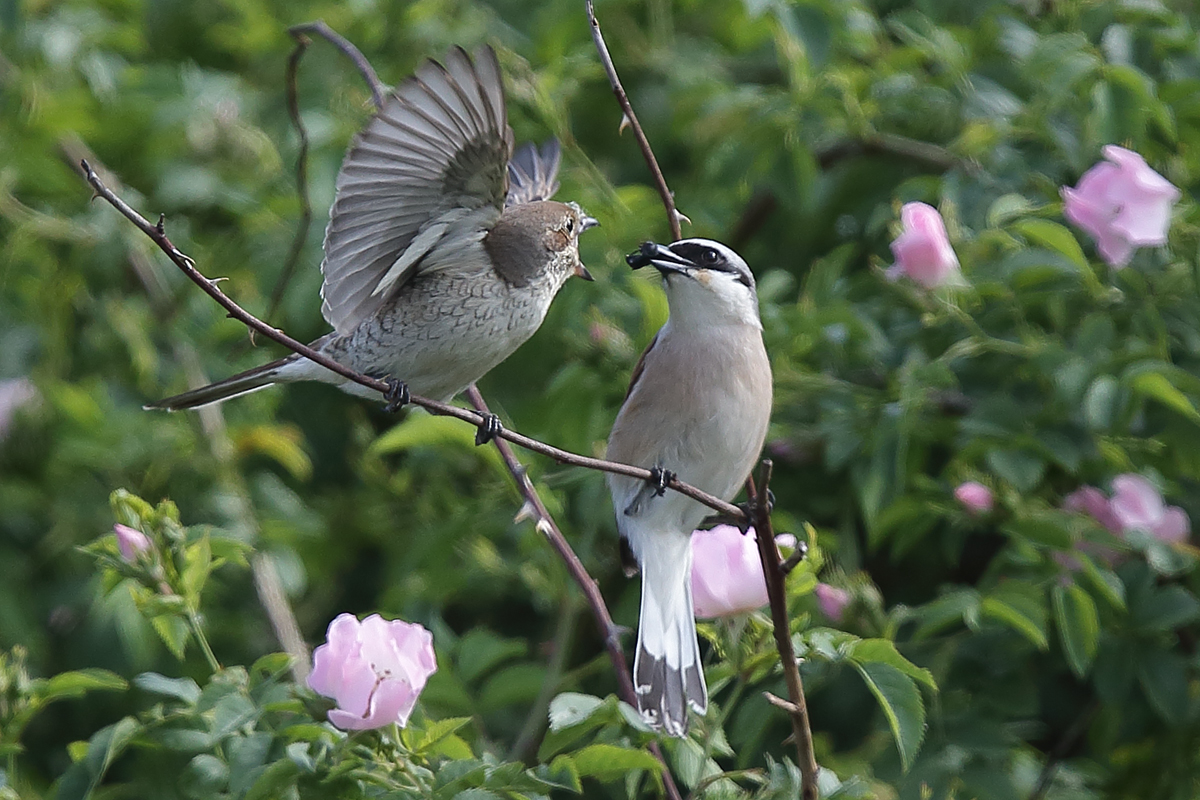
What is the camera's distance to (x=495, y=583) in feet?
10.9

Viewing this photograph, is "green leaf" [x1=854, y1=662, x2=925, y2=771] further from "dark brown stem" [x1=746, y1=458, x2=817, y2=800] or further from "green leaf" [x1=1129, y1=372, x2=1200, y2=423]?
"green leaf" [x1=1129, y1=372, x2=1200, y2=423]

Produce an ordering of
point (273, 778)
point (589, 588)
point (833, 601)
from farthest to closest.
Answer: point (833, 601) < point (589, 588) < point (273, 778)

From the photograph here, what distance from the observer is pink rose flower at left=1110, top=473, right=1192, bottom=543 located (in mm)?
2664

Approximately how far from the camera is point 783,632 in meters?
1.79

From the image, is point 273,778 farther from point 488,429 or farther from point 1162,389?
point 1162,389

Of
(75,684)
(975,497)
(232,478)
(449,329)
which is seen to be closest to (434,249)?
(449,329)

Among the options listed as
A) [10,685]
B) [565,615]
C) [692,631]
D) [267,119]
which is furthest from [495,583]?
[267,119]

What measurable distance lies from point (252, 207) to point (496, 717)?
1.64 metres

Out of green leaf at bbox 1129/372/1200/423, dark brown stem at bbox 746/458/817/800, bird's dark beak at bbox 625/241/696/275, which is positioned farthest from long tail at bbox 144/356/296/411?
green leaf at bbox 1129/372/1200/423

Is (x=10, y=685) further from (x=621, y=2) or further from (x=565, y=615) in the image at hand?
(x=621, y=2)

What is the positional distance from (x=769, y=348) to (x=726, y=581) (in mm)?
1044

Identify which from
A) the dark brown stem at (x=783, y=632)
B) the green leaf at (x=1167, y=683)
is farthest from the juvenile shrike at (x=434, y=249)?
the green leaf at (x=1167, y=683)

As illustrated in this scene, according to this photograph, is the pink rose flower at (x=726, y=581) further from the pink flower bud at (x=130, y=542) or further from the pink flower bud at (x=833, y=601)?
the pink flower bud at (x=130, y=542)

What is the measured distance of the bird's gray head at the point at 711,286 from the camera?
263cm
